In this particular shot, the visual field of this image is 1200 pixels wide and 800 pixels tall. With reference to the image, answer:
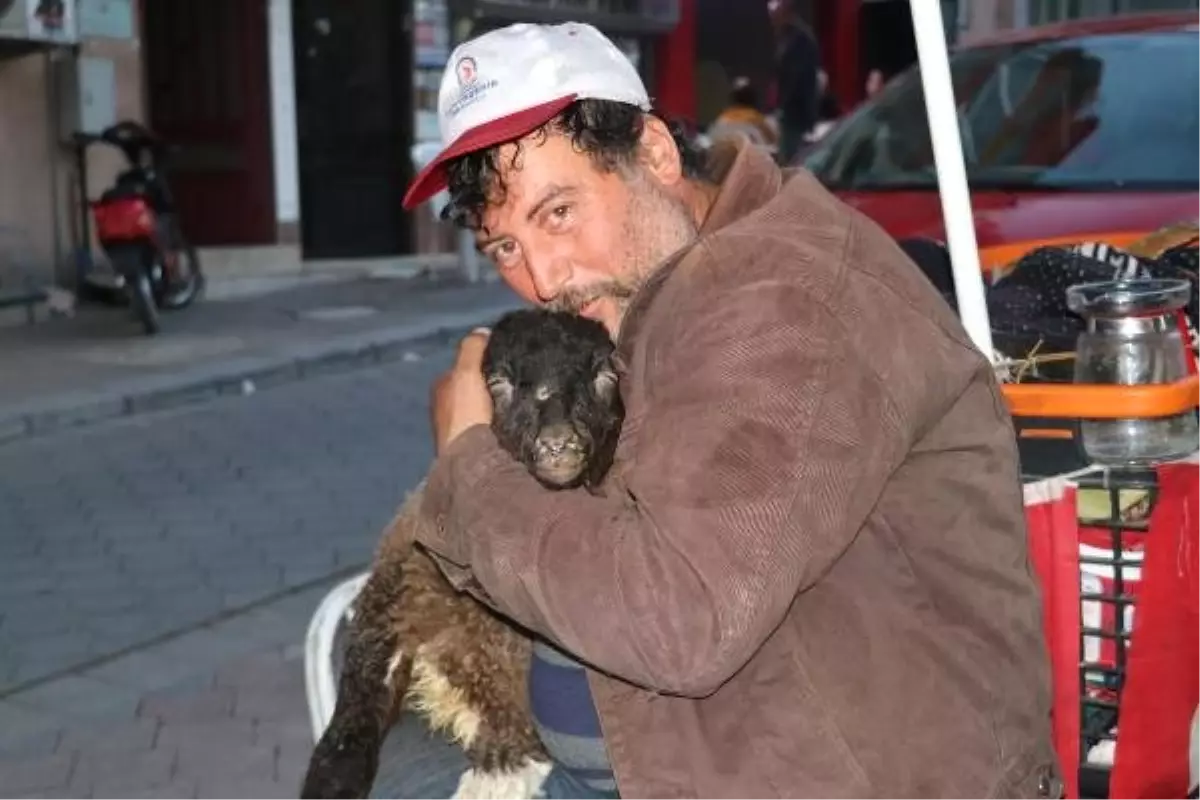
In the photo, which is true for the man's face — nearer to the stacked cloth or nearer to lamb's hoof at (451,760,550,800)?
lamb's hoof at (451,760,550,800)

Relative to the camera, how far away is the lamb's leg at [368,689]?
2309 millimetres

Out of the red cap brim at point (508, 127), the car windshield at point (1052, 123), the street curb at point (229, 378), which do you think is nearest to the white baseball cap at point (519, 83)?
the red cap brim at point (508, 127)

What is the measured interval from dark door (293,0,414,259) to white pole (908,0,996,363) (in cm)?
1245

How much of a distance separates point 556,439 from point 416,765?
705 mm

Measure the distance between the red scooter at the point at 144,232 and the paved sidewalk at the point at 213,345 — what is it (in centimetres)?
21

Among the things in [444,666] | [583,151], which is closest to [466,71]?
[583,151]

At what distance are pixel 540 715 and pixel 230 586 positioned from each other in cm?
399

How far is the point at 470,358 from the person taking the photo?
2182 mm

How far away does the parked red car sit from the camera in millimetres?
4711

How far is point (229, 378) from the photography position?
9.88 meters

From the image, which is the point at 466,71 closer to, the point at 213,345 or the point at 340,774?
the point at 340,774

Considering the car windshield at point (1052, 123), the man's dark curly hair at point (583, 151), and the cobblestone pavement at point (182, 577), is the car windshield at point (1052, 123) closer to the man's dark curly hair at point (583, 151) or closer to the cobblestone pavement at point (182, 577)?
the cobblestone pavement at point (182, 577)

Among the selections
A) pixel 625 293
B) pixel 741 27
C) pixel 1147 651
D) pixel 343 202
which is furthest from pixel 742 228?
pixel 741 27

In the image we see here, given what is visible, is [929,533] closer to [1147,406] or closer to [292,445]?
[1147,406]
